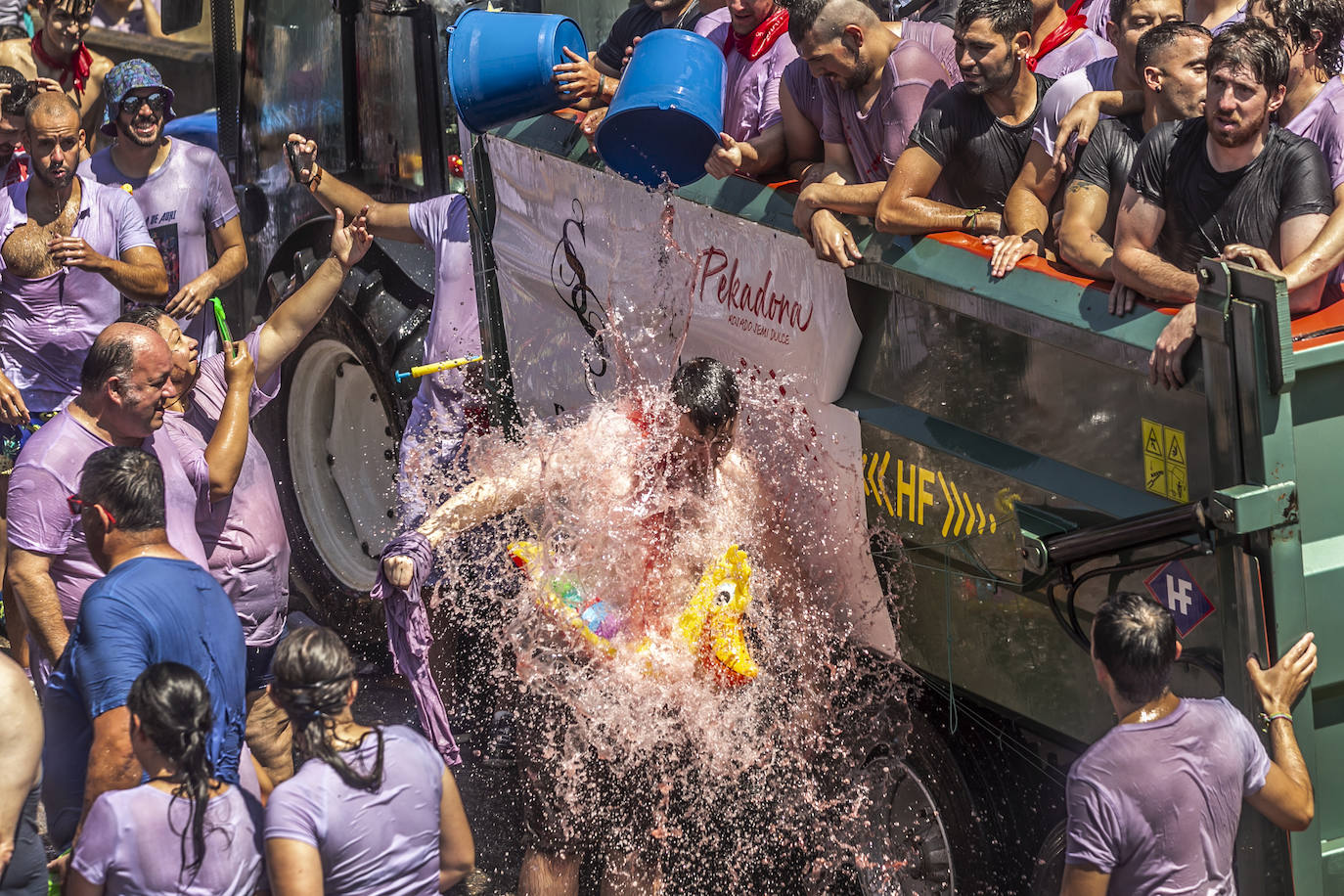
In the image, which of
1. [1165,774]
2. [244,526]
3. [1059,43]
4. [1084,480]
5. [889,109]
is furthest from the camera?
[1059,43]

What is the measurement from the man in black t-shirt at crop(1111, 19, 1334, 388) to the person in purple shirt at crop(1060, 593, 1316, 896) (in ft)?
2.93

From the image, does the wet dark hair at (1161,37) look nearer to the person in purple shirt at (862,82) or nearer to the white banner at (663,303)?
the person in purple shirt at (862,82)

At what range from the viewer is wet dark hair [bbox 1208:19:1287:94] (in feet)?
11.8

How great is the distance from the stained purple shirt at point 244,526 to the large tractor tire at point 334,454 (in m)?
1.19

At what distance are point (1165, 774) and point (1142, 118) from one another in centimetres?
223

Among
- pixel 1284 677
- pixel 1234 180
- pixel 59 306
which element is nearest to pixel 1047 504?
pixel 1284 677

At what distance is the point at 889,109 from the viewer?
464 cm

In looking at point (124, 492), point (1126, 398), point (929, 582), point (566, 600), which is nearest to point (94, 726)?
point (124, 492)

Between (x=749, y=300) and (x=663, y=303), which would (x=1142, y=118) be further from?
(x=663, y=303)

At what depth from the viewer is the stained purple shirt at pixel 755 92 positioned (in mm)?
5234

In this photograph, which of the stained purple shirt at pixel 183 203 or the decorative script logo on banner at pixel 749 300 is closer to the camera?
the decorative script logo on banner at pixel 749 300

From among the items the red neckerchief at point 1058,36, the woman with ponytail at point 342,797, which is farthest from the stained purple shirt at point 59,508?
the red neckerchief at point 1058,36

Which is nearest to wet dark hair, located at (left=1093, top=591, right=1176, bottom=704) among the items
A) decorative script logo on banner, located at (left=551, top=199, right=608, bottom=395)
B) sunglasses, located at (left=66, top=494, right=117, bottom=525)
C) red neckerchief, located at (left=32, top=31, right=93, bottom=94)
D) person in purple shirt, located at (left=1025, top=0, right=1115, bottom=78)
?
sunglasses, located at (left=66, top=494, right=117, bottom=525)

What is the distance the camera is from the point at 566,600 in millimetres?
4352
